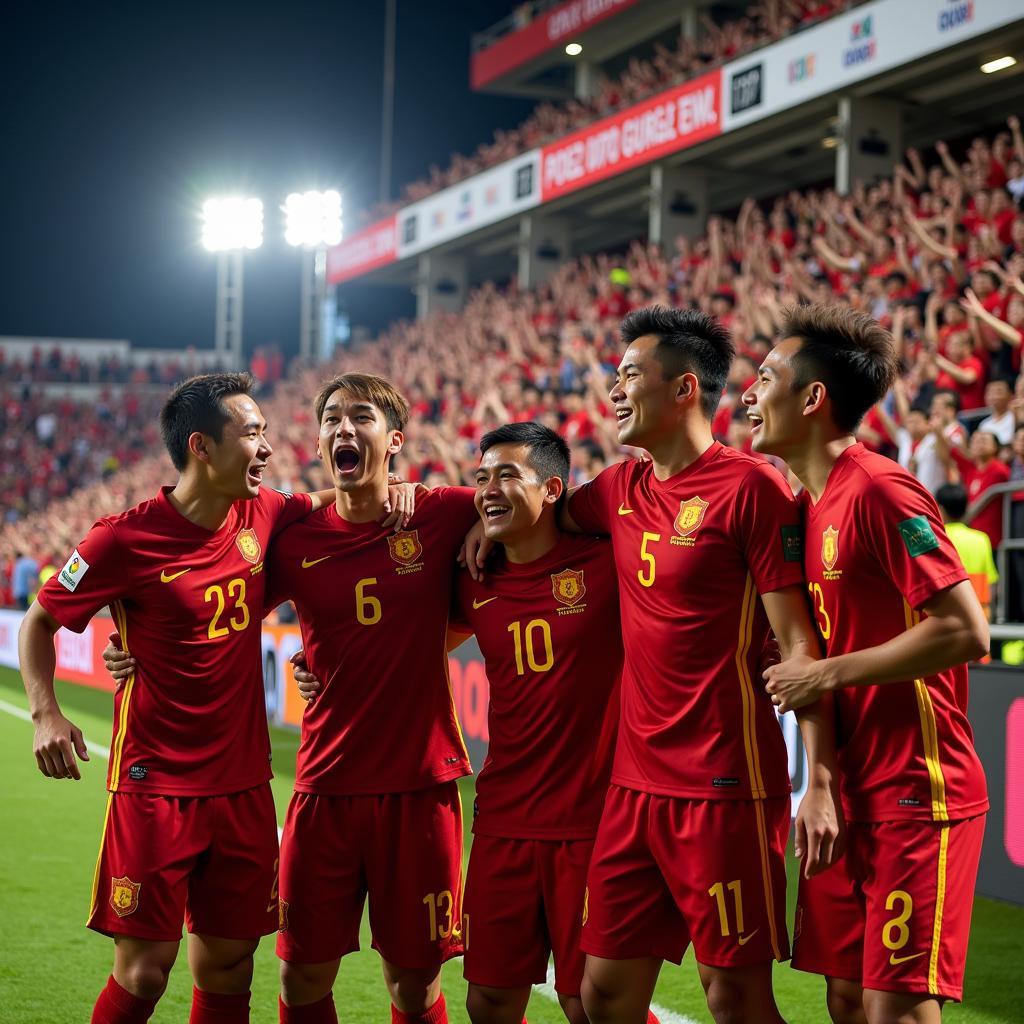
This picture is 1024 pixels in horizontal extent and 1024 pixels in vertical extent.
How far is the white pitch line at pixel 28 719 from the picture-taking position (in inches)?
447

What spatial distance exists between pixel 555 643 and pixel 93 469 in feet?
98.7

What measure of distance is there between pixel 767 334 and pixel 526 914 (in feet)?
32.7

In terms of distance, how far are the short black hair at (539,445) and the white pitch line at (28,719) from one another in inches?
319

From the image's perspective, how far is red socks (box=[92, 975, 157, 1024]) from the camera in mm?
3703

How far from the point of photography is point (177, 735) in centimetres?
386

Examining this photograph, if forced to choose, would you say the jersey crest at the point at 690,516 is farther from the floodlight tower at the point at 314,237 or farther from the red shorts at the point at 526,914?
the floodlight tower at the point at 314,237

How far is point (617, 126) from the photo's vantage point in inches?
856

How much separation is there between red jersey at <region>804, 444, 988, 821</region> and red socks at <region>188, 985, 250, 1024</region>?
1.84 meters

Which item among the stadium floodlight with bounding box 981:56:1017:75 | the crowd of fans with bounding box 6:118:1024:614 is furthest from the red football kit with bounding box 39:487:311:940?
the stadium floodlight with bounding box 981:56:1017:75

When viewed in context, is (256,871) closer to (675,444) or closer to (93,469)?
(675,444)

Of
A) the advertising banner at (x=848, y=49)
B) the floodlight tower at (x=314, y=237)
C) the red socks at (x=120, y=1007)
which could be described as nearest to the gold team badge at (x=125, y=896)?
the red socks at (x=120, y=1007)

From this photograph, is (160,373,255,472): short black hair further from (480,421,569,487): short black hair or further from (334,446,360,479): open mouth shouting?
(480,421,569,487): short black hair

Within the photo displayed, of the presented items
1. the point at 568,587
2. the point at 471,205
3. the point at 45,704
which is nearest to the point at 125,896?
the point at 45,704

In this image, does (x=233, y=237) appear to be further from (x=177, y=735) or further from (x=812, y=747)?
(x=812, y=747)
